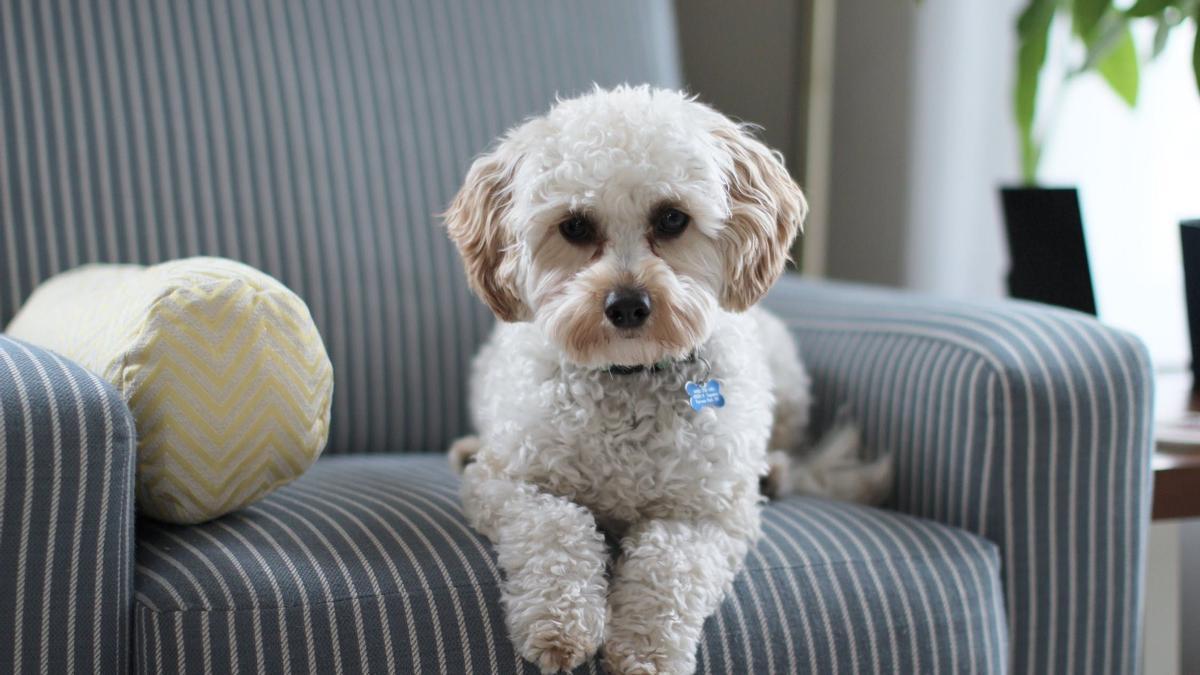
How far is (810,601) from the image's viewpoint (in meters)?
1.21

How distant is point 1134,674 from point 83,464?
123 cm

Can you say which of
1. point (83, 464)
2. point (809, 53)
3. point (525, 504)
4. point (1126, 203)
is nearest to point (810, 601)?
point (525, 504)

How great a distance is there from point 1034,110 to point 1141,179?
334 mm

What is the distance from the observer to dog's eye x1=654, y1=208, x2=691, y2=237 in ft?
3.87

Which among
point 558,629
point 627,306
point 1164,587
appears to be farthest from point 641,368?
point 1164,587

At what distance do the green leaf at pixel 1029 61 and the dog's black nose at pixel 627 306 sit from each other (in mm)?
1151

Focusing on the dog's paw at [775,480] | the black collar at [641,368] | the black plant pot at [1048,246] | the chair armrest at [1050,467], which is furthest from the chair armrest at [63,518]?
the black plant pot at [1048,246]

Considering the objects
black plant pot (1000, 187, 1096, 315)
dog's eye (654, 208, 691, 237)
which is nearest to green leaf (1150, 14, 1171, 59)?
black plant pot (1000, 187, 1096, 315)

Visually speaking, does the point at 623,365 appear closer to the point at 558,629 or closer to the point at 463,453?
the point at 558,629

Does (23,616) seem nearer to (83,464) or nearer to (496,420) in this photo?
(83,464)

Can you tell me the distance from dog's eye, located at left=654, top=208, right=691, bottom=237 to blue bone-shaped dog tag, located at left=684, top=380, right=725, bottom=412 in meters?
0.17

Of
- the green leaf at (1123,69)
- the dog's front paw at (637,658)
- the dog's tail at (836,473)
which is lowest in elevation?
the dog's front paw at (637,658)

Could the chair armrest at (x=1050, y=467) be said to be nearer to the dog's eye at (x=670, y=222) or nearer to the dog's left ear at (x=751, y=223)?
the dog's left ear at (x=751, y=223)

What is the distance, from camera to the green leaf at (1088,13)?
182 cm
